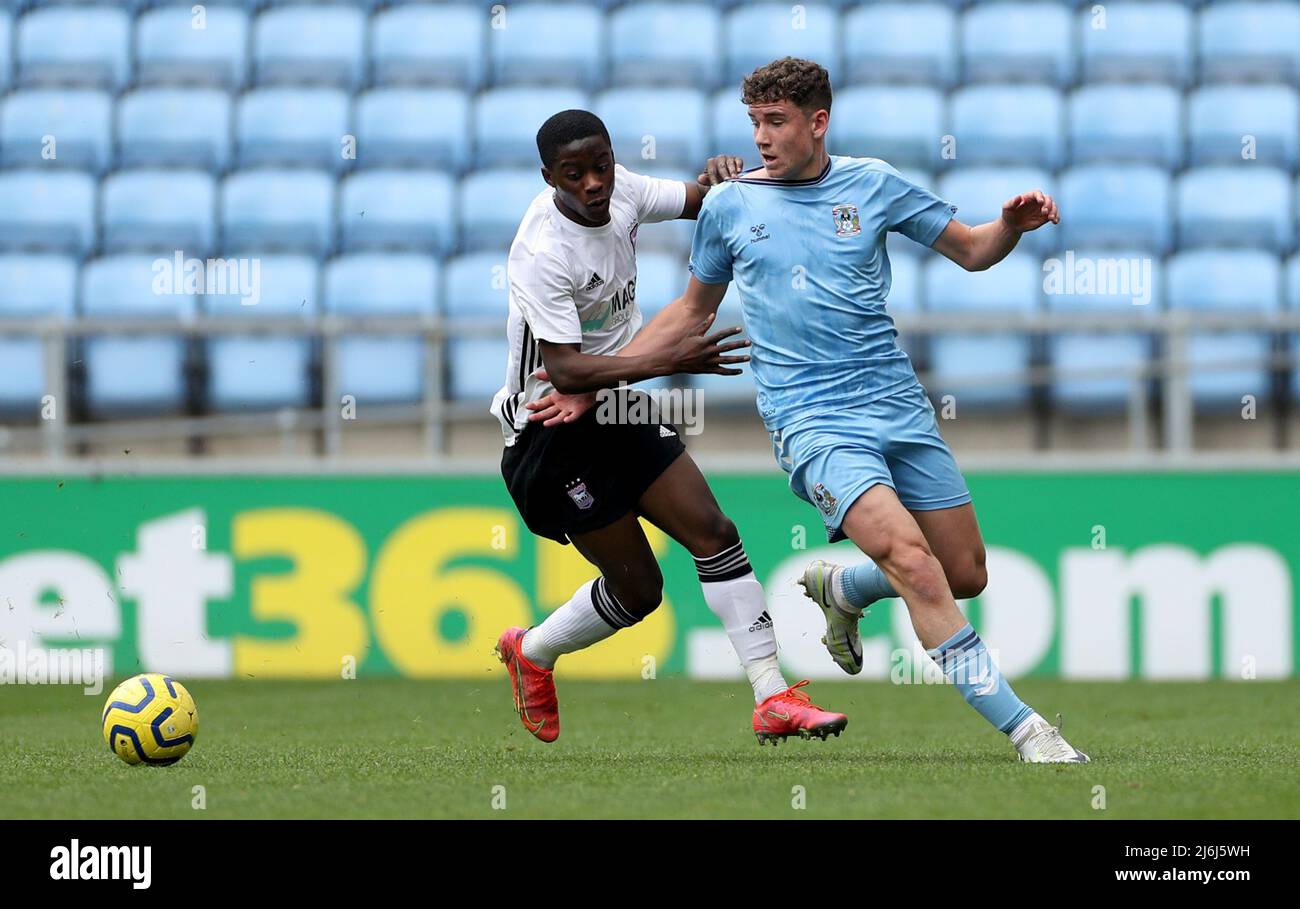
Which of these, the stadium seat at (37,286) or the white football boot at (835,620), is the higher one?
the stadium seat at (37,286)

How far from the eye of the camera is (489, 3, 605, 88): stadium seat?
14.2 m

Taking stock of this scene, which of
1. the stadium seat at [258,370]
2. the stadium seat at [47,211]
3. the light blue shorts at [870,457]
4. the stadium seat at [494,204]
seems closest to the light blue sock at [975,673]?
the light blue shorts at [870,457]

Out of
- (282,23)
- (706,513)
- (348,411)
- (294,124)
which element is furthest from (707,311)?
(282,23)

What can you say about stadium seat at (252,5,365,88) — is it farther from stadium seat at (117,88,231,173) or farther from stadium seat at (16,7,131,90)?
stadium seat at (16,7,131,90)

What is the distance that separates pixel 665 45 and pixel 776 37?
0.87 m

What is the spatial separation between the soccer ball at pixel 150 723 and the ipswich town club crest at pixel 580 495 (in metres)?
1.51

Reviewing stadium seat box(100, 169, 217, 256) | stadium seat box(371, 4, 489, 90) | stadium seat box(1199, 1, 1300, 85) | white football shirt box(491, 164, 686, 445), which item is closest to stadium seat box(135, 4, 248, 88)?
stadium seat box(371, 4, 489, 90)

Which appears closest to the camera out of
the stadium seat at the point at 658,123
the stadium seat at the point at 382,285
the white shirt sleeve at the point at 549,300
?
the white shirt sleeve at the point at 549,300

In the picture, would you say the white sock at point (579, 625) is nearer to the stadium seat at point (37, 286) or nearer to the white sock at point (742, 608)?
the white sock at point (742, 608)

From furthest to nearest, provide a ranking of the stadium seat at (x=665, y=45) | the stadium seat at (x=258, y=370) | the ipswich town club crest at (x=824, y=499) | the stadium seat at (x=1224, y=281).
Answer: the stadium seat at (x=665, y=45) < the stadium seat at (x=1224, y=281) < the stadium seat at (x=258, y=370) < the ipswich town club crest at (x=824, y=499)

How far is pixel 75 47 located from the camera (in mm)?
14531

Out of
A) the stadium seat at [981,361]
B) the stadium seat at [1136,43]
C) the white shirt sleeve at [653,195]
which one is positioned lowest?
the stadium seat at [981,361]

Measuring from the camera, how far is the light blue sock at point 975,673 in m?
5.76
